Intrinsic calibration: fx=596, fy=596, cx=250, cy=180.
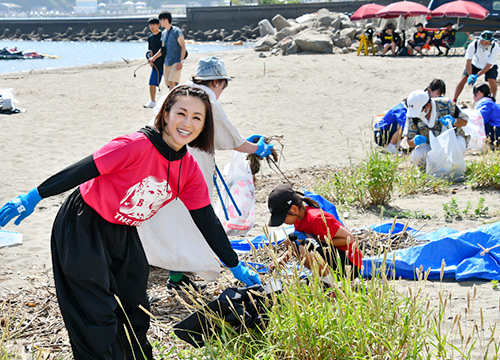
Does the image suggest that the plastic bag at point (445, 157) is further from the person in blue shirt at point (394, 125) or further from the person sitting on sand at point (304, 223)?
the person sitting on sand at point (304, 223)

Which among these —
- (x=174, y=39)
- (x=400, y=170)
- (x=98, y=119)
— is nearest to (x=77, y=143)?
(x=98, y=119)

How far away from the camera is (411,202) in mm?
5570

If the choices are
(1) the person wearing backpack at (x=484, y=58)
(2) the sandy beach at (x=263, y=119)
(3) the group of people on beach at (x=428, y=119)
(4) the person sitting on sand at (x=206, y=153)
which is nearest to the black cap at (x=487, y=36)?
(1) the person wearing backpack at (x=484, y=58)

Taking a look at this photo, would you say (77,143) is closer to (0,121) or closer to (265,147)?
(0,121)

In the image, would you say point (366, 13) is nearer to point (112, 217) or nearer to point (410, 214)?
point (410, 214)

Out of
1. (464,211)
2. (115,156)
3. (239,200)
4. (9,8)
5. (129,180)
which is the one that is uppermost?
(115,156)

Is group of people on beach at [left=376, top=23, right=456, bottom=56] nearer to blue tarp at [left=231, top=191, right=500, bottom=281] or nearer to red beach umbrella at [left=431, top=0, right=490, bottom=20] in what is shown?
red beach umbrella at [left=431, top=0, right=490, bottom=20]

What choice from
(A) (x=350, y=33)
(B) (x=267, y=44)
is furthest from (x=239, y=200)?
(B) (x=267, y=44)

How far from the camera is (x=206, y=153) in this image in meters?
3.94

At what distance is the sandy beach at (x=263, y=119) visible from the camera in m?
5.09

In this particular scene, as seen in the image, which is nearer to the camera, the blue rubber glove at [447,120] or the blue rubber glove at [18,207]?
the blue rubber glove at [18,207]

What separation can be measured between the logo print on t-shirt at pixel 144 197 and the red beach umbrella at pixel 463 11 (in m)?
19.3

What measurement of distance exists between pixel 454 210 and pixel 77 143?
589 centimetres

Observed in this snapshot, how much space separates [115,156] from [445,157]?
441 cm
